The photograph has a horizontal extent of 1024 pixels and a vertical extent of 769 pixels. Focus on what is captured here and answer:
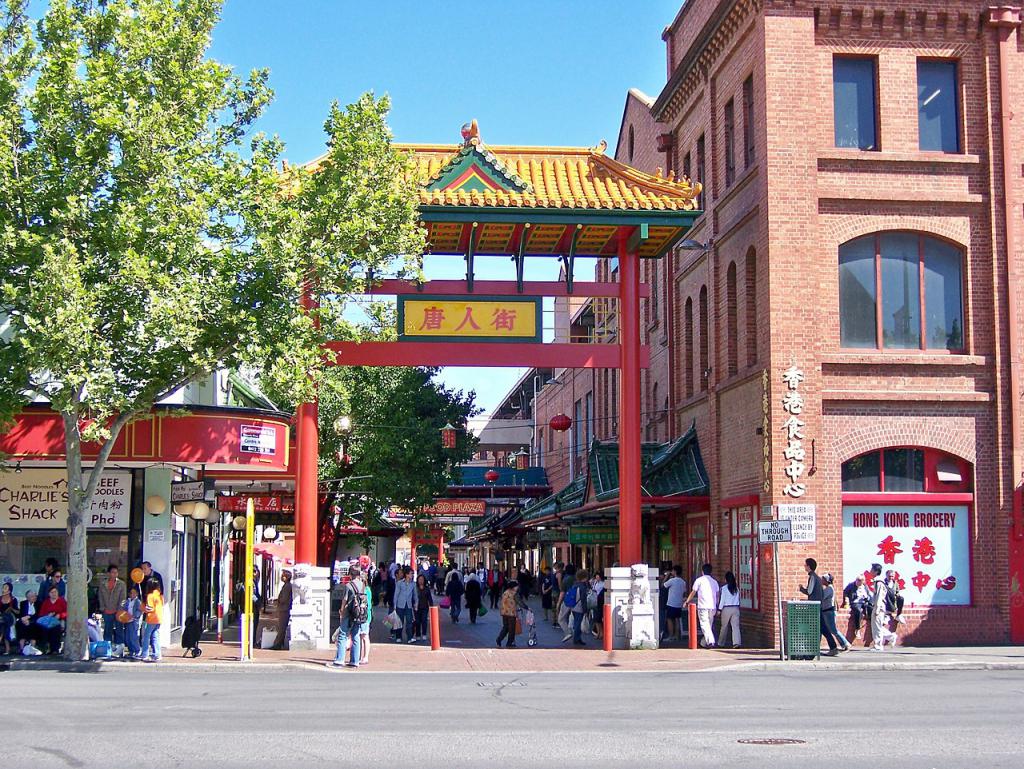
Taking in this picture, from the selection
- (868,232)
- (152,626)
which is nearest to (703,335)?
(868,232)

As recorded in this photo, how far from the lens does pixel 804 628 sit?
22703mm

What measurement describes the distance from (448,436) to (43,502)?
1945cm

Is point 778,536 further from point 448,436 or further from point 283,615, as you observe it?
point 448,436

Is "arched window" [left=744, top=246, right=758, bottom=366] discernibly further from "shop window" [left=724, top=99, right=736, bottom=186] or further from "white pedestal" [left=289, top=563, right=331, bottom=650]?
"white pedestal" [left=289, top=563, right=331, bottom=650]

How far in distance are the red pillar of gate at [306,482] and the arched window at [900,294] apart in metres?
10.7

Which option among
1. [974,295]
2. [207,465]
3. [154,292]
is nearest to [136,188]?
[154,292]

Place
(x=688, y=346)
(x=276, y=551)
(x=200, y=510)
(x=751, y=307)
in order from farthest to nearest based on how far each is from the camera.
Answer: (x=276, y=551), (x=688, y=346), (x=751, y=307), (x=200, y=510)

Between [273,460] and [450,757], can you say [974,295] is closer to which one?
[273,460]

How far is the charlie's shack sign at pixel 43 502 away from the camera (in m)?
25.3

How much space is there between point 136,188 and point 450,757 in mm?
13465

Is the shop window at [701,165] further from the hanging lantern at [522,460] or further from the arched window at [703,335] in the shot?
the hanging lantern at [522,460]

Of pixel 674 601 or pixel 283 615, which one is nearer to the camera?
pixel 283 615

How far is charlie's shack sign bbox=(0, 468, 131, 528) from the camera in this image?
82.9 ft

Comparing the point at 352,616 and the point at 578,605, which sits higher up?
the point at 352,616
